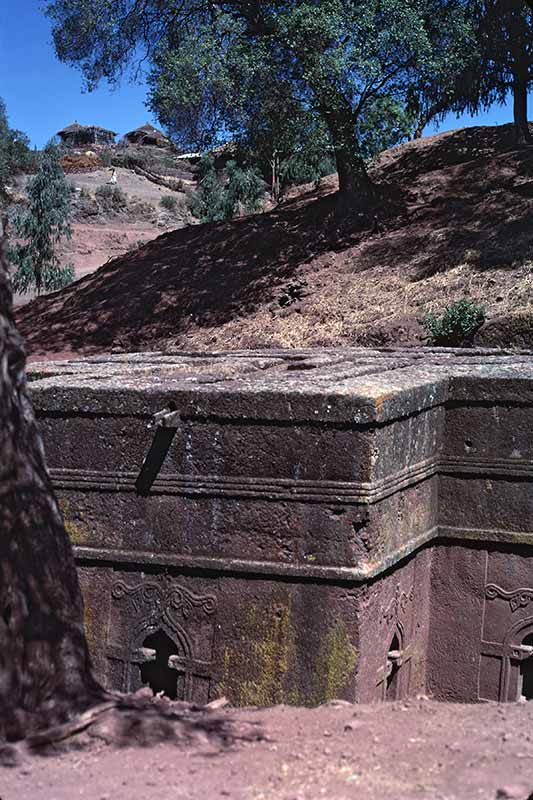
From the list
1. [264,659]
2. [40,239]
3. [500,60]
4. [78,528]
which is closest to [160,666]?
[264,659]

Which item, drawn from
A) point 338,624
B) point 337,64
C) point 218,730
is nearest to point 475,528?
point 338,624

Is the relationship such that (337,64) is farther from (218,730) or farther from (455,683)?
(218,730)

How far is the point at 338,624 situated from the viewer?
5957mm

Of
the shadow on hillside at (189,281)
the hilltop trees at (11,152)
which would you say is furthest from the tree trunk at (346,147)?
the hilltop trees at (11,152)

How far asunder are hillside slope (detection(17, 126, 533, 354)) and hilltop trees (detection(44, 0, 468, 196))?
1.58 m

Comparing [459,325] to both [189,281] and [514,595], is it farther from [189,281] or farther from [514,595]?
[514,595]

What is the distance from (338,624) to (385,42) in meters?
14.3

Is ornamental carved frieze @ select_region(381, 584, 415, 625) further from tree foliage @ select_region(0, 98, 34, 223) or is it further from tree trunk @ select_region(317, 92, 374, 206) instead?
tree foliage @ select_region(0, 98, 34, 223)

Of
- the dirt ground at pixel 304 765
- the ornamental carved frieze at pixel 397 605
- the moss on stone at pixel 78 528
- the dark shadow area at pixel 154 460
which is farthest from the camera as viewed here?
the moss on stone at pixel 78 528

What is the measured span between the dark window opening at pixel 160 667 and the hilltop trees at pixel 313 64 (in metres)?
13.1

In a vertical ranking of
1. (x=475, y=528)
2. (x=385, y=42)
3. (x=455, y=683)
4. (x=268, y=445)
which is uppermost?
(x=385, y=42)

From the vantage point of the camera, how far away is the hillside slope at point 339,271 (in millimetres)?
16141

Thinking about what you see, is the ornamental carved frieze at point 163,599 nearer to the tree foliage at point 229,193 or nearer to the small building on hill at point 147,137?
the tree foliage at point 229,193

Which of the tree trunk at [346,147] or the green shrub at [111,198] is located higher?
the green shrub at [111,198]
